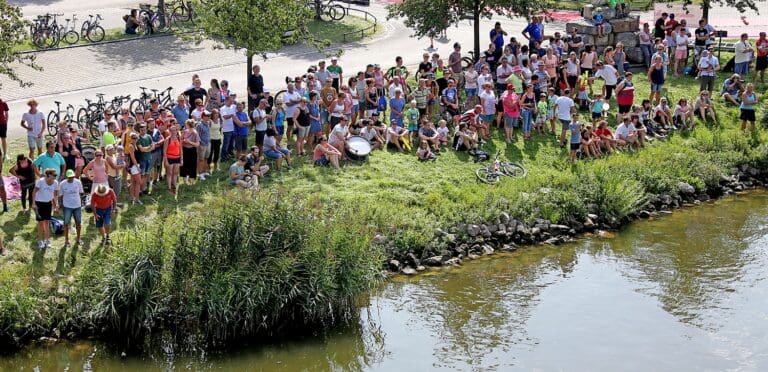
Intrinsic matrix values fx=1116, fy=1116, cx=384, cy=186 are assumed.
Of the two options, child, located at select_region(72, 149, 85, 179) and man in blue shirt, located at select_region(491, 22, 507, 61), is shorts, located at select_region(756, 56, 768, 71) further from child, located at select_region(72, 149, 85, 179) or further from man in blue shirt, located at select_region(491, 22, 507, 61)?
child, located at select_region(72, 149, 85, 179)

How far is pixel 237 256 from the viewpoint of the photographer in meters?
18.4

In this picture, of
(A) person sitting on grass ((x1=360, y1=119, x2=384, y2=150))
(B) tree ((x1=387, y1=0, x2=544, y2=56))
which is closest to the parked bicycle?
(A) person sitting on grass ((x1=360, y1=119, x2=384, y2=150))

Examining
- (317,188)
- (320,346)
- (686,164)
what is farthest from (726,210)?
(320,346)

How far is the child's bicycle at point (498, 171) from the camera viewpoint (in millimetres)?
25408

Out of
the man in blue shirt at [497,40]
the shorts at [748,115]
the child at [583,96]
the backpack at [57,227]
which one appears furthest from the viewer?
the man in blue shirt at [497,40]

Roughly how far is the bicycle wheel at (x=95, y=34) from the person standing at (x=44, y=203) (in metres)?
15.8

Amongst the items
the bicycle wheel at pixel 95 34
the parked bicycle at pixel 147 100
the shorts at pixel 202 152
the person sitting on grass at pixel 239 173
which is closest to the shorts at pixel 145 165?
the shorts at pixel 202 152

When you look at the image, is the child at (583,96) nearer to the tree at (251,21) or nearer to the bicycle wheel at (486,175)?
the bicycle wheel at (486,175)

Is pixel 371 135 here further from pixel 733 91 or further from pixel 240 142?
pixel 733 91

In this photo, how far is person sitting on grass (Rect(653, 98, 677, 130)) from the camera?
2958 cm

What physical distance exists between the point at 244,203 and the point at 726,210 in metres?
13.2

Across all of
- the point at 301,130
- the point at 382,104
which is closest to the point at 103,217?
the point at 301,130

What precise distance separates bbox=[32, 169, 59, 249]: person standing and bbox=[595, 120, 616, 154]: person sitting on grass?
13.8m

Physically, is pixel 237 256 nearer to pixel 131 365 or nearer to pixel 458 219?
pixel 131 365
